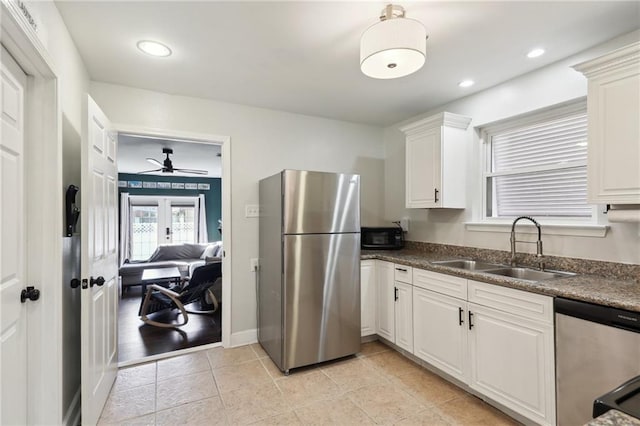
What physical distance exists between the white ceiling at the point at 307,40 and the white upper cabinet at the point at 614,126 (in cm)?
31

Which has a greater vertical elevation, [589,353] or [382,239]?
[382,239]

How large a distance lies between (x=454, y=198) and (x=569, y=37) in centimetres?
135

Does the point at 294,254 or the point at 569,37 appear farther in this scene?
the point at 294,254

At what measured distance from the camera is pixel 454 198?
9.23 ft

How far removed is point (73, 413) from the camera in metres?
1.90

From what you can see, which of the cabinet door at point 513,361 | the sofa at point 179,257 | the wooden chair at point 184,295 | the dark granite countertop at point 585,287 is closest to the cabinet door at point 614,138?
the dark granite countertop at point 585,287

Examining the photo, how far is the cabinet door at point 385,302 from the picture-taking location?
2850 millimetres

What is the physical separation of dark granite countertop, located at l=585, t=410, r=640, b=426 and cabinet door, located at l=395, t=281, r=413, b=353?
2038 millimetres

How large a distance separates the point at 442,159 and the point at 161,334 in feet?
11.4

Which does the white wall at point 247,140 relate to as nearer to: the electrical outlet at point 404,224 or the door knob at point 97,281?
the electrical outlet at point 404,224

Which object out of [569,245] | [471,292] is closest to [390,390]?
[471,292]

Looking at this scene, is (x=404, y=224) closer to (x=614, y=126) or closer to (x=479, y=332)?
(x=479, y=332)

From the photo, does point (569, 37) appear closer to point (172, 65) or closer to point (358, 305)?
point (358, 305)

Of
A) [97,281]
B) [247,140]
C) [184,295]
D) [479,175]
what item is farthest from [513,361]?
[184,295]
